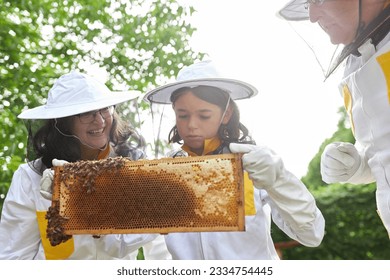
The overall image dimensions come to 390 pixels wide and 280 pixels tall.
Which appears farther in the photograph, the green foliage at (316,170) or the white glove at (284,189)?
the green foliage at (316,170)

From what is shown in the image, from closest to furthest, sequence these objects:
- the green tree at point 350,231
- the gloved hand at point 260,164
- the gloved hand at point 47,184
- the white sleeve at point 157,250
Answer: the gloved hand at point 260,164
the gloved hand at point 47,184
the white sleeve at point 157,250
the green tree at point 350,231

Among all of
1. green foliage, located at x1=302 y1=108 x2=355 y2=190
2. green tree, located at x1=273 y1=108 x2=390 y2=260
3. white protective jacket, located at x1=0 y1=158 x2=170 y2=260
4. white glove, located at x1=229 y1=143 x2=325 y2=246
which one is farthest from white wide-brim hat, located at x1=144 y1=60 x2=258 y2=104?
A: green foliage, located at x1=302 y1=108 x2=355 y2=190

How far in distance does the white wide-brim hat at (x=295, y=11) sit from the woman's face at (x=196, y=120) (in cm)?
61

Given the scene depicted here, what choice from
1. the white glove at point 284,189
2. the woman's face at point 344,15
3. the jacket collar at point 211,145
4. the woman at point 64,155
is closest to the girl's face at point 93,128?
the woman at point 64,155

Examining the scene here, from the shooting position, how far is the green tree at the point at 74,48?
3.95m

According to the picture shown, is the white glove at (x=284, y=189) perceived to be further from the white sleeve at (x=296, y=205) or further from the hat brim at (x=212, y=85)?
the hat brim at (x=212, y=85)

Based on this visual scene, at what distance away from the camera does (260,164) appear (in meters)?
1.96

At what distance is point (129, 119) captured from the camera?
261cm

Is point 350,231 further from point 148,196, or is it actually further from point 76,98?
point 148,196

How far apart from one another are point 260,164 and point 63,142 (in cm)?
111

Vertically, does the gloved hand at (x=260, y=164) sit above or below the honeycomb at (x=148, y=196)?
above

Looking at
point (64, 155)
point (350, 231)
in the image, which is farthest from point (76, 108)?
point (350, 231)
